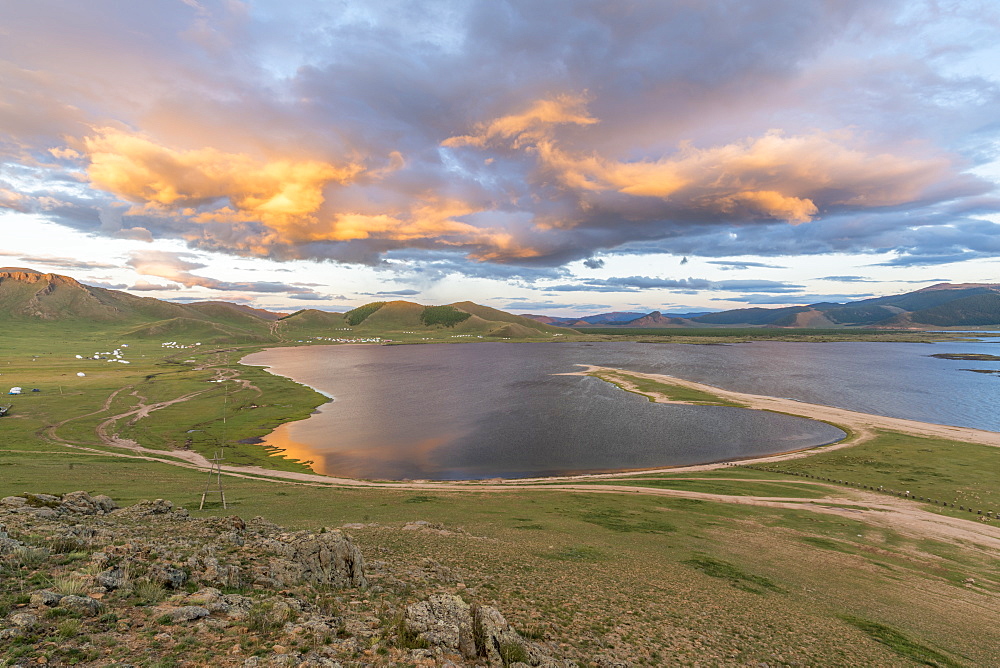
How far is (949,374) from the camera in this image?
16700cm

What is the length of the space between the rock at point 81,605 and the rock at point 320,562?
6.32 meters

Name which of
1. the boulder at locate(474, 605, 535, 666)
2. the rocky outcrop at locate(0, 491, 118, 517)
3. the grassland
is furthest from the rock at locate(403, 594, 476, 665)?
the rocky outcrop at locate(0, 491, 118, 517)

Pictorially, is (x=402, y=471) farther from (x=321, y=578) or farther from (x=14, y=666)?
(x=14, y=666)

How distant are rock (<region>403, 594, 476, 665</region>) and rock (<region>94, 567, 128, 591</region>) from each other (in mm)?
9876

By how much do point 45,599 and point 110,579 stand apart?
7.25 ft

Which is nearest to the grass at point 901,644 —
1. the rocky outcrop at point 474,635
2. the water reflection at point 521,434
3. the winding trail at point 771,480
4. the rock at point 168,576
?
the rocky outcrop at point 474,635

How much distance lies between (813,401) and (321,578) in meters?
139

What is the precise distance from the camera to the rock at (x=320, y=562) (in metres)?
18.5

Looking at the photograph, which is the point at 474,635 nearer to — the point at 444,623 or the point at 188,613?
the point at 444,623

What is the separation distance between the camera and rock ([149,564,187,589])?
15.3m

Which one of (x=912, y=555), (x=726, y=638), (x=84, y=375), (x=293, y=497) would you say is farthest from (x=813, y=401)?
(x=84, y=375)

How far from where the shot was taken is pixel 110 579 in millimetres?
14312

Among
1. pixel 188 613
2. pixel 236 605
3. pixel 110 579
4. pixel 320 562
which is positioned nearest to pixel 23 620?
pixel 110 579

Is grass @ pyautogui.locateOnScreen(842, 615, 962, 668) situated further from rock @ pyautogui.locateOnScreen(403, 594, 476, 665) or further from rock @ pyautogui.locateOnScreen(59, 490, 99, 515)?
rock @ pyautogui.locateOnScreen(59, 490, 99, 515)
